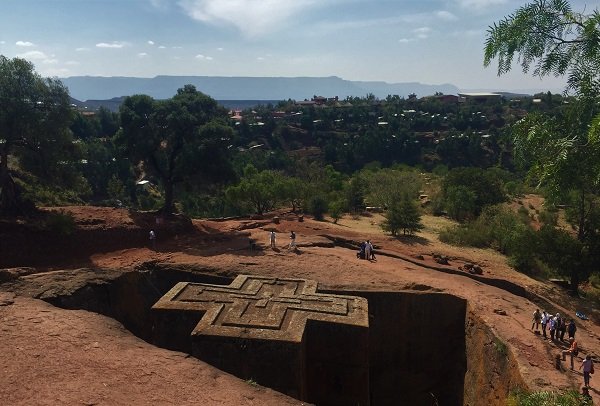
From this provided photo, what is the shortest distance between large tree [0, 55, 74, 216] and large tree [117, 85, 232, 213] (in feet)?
11.2

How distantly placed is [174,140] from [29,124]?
671 centimetres

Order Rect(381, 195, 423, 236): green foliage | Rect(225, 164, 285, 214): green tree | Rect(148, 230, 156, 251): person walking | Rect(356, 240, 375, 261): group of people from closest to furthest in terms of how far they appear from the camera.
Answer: Rect(356, 240, 375, 261): group of people < Rect(148, 230, 156, 251): person walking < Rect(381, 195, 423, 236): green foliage < Rect(225, 164, 285, 214): green tree

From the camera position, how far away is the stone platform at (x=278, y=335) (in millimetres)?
8430

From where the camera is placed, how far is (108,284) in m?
11.9

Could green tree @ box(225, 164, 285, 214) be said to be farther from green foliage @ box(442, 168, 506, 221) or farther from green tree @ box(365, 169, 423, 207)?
green foliage @ box(442, 168, 506, 221)

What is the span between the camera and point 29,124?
1783 cm

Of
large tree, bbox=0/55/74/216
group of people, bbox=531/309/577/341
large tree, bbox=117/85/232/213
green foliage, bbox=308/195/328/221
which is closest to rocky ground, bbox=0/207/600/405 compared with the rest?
group of people, bbox=531/309/577/341

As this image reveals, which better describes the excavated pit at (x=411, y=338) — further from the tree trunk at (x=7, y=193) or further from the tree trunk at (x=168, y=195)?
the tree trunk at (x=168, y=195)

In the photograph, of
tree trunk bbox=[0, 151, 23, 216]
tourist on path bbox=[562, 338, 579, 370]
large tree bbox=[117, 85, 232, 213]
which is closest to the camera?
tourist on path bbox=[562, 338, 579, 370]

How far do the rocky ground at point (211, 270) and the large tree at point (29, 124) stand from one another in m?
2.32

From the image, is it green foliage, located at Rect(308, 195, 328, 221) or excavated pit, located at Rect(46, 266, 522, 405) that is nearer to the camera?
excavated pit, located at Rect(46, 266, 522, 405)

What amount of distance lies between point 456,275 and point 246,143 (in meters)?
56.8

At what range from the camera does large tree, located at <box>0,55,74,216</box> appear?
57.7 feet

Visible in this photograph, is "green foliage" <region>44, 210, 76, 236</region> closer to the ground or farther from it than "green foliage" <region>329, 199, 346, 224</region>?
farther from it
